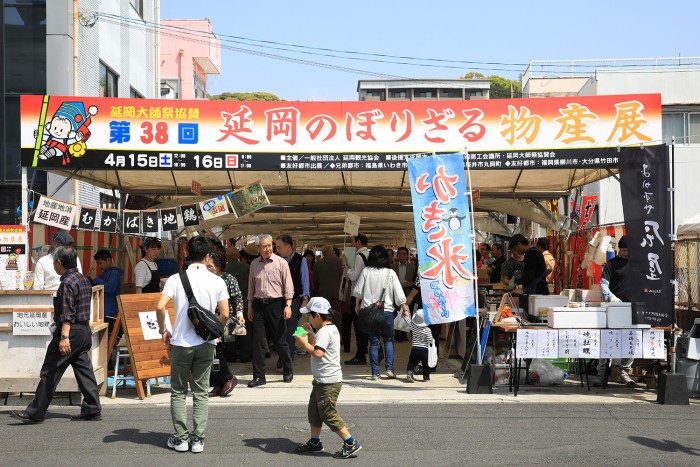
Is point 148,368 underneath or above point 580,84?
underneath

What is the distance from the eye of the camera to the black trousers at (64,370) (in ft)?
26.8

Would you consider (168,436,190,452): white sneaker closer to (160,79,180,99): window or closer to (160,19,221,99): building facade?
(160,79,180,99): window

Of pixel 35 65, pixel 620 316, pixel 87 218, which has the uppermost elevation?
pixel 35 65

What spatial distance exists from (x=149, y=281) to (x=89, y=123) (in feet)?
7.78

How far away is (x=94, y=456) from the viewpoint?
693cm

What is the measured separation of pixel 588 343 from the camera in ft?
32.4

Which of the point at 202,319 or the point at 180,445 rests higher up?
the point at 202,319

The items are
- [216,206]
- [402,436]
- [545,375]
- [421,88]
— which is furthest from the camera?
[421,88]

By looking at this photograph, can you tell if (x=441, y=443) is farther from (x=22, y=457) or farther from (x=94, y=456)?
(x=22, y=457)

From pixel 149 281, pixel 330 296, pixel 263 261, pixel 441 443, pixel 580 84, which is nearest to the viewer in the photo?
pixel 441 443

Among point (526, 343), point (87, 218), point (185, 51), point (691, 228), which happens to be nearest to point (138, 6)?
point (185, 51)

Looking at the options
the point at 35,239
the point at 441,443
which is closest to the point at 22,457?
the point at 441,443

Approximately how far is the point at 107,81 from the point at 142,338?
554 inches

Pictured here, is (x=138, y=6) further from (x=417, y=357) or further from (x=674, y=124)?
(x=417, y=357)
